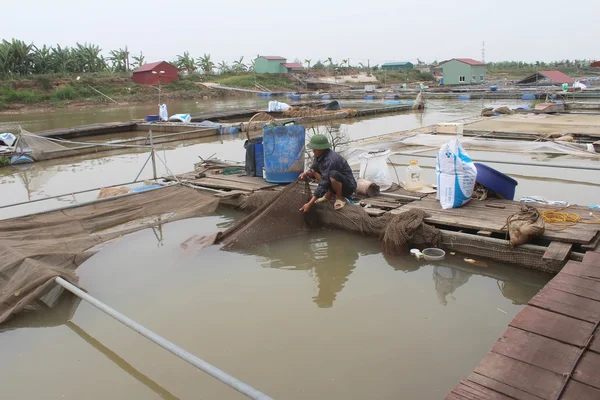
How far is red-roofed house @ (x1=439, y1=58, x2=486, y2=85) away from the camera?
44312 mm

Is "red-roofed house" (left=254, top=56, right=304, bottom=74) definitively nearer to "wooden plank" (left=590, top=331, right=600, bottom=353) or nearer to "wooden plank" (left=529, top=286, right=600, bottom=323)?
"wooden plank" (left=529, top=286, right=600, bottom=323)

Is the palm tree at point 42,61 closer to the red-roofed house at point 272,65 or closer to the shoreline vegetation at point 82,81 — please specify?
the shoreline vegetation at point 82,81

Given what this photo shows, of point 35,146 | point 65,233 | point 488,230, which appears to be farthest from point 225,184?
point 35,146

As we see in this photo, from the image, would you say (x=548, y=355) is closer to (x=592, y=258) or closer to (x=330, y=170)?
(x=592, y=258)

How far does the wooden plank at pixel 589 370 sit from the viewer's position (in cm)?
226

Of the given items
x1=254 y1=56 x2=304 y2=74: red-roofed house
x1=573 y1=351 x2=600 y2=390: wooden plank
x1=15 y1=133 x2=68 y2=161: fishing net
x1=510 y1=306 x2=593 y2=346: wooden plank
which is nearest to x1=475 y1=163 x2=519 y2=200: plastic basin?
x1=510 y1=306 x2=593 y2=346: wooden plank

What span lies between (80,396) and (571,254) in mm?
3990

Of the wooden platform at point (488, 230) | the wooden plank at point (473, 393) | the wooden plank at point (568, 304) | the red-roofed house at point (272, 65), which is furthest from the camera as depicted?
the red-roofed house at point (272, 65)

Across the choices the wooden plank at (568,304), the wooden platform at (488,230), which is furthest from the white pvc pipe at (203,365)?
the wooden platform at (488,230)

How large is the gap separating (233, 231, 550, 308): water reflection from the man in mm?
439

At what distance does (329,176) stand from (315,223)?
0.66 m

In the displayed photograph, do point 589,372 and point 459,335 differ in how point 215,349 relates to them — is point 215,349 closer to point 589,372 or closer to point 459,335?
point 459,335

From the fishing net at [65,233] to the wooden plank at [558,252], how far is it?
13.1 ft

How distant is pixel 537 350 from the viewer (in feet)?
8.41
